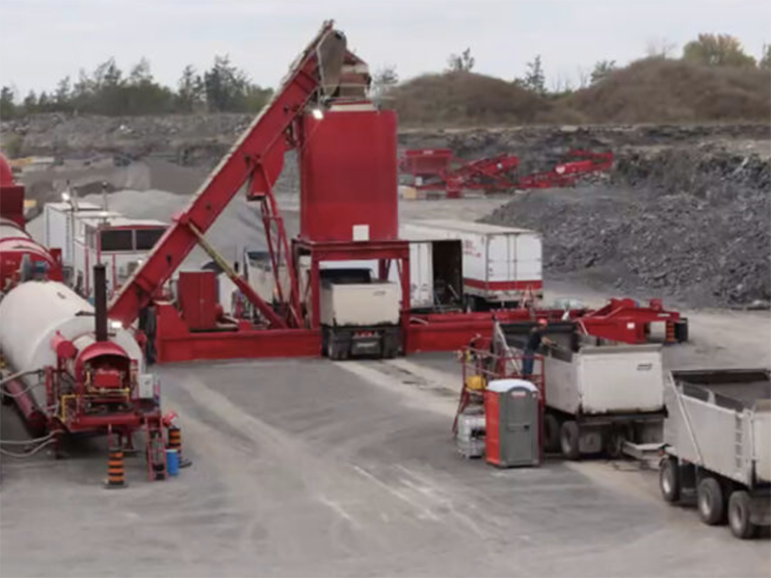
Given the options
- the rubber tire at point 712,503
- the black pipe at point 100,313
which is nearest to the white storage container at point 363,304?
the black pipe at point 100,313

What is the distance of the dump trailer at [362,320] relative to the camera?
115 feet

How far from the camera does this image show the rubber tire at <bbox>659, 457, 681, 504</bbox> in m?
20.2

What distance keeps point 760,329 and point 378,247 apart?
9.92 m

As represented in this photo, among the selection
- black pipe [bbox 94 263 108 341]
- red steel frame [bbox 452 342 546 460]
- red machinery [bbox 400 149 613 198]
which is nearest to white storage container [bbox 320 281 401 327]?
red steel frame [bbox 452 342 546 460]

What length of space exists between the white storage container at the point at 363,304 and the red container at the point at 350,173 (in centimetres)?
145

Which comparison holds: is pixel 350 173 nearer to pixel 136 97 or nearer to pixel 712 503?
pixel 712 503

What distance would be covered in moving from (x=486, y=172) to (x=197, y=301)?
50108 mm

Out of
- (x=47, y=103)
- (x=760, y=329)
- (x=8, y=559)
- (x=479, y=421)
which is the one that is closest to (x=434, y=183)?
(x=47, y=103)

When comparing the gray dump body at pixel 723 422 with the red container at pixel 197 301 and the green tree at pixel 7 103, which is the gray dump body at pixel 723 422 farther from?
the green tree at pixel 7 103

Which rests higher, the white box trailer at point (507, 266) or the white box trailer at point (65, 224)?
the white box trailer at point (65, 224)

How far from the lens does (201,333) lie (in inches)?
1405

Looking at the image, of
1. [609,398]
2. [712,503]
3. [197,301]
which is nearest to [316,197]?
[197,301]

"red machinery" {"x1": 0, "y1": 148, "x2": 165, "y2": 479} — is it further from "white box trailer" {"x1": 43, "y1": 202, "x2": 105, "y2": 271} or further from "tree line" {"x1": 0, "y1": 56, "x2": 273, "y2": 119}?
"tree line" {"x1": 0, "y1": 56, "x2": 273, "y2": 119}

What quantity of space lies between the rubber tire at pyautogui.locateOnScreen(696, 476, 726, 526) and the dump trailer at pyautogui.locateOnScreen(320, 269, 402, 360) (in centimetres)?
1651
